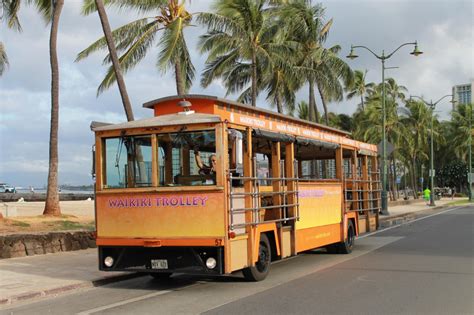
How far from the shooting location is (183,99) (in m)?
9.82

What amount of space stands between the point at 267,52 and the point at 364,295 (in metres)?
19.1

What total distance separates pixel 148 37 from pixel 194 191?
41.8 feet

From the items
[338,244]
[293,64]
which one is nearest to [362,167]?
[338,244]

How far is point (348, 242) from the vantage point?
14.7 m

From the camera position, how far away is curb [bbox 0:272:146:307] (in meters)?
8.66

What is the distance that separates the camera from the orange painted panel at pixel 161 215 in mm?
8992

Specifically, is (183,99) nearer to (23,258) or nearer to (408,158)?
(23,258)

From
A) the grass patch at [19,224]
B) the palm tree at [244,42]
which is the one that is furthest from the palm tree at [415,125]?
the grass patch at [19,224]

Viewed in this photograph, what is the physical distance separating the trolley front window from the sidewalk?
1938 mm

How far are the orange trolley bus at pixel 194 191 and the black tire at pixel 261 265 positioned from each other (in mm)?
18

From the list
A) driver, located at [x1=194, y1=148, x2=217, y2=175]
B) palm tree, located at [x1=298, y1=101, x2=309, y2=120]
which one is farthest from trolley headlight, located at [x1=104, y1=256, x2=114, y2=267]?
palm tree, located at [x1=298, y1=101, x2=309, y2=120]

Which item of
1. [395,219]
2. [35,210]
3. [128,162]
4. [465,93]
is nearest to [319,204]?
[128,162]

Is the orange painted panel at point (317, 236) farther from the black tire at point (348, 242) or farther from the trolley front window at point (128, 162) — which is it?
→ the trolley front window at point (128, 162)

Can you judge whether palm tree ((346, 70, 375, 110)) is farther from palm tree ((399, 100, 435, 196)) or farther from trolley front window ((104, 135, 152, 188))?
trolley front window ((104, 135, 152, 188))
